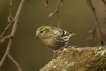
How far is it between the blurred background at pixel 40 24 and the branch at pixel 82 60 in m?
2.52

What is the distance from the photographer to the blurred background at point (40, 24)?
14.1 feet

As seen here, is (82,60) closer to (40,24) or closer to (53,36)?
(53,36)

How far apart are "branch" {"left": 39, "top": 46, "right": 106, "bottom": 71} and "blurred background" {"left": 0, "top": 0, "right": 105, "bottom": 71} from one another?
8.28 feet

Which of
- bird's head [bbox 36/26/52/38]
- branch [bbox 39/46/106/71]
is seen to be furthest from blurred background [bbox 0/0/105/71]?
branch [bbox 39/46/106/71]

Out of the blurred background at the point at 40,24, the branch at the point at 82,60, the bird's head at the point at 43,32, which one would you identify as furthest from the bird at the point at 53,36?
the blurred background at the point at 40,24

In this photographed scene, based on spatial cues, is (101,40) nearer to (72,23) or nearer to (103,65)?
(103,65)

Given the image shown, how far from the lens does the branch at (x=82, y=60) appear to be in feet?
5.35

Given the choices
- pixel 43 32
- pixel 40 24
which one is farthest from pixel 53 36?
pixel 40 24

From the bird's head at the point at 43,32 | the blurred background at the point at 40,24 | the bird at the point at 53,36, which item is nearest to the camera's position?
the bird at the point at 53,36

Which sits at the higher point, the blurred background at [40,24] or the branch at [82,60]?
the blurred background at [40,24]

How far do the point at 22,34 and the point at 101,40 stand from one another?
86.3 inches

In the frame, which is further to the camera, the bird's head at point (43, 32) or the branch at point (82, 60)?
the bird's head at point (43, 32)

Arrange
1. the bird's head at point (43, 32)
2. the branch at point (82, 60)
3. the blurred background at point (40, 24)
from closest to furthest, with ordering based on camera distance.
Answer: the branch at point (82, 60) < the bird's head at point (43, 32) < the blurred background at point (40, 24)

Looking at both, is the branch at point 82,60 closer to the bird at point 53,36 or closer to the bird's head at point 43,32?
the bird at point 53,36
